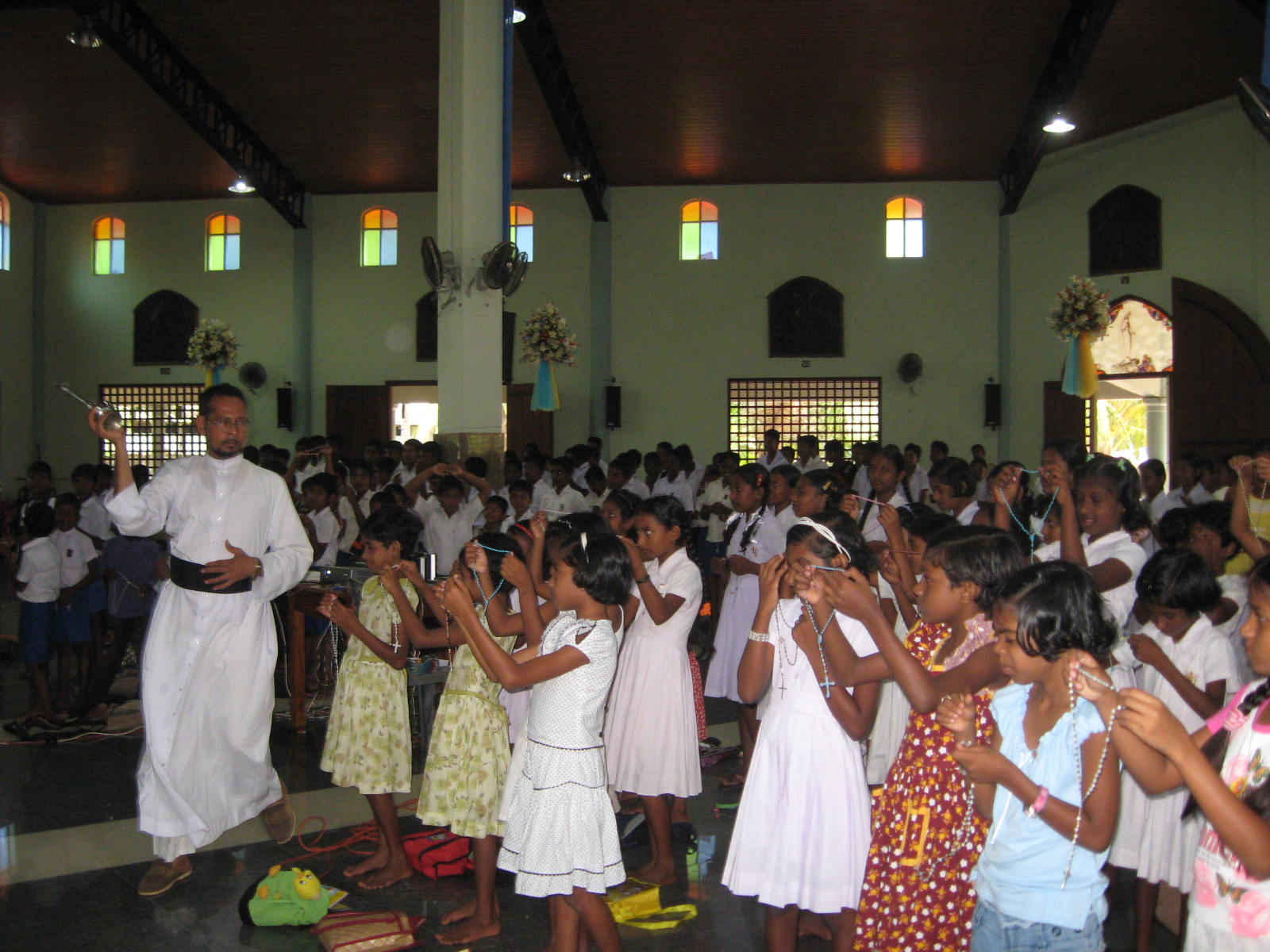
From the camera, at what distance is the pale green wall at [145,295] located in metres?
17.0

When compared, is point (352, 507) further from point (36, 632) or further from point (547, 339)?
point (547, 339)

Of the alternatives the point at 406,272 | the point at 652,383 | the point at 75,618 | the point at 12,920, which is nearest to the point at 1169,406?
the point at 652,383

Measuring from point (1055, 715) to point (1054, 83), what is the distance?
487 inches

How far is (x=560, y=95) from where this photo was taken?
1354 centimetres

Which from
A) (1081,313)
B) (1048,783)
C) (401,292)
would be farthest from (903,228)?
(1048,783)

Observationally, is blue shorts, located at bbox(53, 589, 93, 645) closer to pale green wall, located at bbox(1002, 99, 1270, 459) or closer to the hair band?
the hair band

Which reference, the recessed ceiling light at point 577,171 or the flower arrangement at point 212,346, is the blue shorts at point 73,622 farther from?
the recessed ceiling light at point 577,171

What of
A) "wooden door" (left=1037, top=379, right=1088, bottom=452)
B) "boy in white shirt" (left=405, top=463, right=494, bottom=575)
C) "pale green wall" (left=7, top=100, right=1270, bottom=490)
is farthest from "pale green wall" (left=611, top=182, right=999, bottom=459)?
"boy in white shirt" (left=405, top=463, right=494, bottom=575)

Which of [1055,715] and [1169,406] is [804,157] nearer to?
[1169,406]

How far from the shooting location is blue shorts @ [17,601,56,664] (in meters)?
6.78

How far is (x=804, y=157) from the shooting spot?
50.4 ft

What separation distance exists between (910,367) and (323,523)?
394 inches

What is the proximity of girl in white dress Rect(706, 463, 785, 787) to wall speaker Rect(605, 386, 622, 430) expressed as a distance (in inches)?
395

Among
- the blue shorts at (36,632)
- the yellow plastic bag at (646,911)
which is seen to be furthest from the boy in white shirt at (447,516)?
the yellow plastic bag at (646,911)
